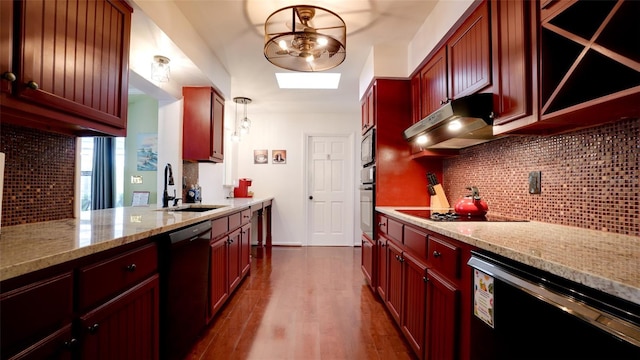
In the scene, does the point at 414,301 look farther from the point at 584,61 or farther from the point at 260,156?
the point at 260,156

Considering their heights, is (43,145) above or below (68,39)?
below

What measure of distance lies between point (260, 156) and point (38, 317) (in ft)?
15.0

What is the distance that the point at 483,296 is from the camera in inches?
41.5

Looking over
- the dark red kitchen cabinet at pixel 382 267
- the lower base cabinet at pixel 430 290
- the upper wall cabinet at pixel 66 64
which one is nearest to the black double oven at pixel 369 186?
the dark red kitchen cabinet at pixel 382 267

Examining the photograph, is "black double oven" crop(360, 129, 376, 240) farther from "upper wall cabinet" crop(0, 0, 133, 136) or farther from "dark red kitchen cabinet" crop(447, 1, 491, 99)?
"upper wall cabinet" crop(0, 0, 133, 136)

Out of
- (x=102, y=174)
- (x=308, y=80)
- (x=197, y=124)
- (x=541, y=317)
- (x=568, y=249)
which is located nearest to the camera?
(x=541, y=317)

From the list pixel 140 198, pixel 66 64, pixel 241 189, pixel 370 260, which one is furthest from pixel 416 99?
pixel 140 198

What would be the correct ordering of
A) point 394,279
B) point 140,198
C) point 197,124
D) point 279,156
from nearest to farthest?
point 394,279
point 197,124
point 140,198
point 279,156

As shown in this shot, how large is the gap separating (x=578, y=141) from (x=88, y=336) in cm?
218

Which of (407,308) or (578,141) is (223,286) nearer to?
(407,308)

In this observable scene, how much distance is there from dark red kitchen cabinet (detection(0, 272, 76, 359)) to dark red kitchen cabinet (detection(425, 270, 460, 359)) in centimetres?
143

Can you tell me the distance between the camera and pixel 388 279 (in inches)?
92.9

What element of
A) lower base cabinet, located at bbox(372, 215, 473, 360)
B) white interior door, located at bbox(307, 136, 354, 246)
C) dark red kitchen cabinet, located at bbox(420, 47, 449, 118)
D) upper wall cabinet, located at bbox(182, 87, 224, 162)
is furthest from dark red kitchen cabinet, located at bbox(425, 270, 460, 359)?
white interior door, located at bbox(307, 136, 354, 246)

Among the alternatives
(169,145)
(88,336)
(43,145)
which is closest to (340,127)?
(169,145)
